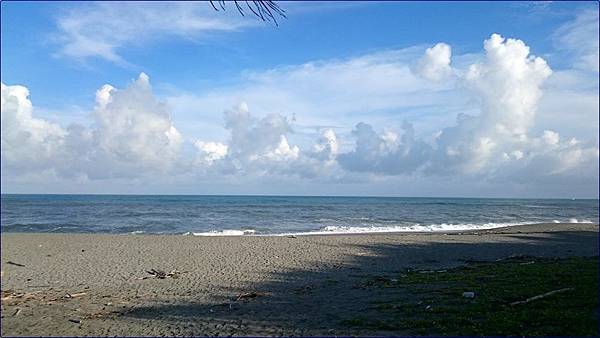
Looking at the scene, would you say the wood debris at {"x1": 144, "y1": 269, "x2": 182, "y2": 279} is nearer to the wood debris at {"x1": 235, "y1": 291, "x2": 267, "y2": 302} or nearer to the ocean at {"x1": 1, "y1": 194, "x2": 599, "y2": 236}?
the wood debris at {"x1": 235, "y1": 291, "x2": 267, "y2": 302}

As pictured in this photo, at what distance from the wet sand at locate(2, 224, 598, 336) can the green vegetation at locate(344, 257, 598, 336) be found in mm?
561

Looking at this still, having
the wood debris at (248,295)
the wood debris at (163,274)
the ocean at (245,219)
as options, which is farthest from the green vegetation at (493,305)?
the ocean at (245,219)

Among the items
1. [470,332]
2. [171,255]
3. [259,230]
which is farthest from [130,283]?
[259,230]

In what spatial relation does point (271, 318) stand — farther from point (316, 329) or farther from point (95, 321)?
point (95, 321)

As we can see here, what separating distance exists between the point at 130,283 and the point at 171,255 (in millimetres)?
5838

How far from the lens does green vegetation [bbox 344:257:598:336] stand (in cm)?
661

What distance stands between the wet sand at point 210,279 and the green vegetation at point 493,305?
561 mm

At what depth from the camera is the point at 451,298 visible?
28.9 feet

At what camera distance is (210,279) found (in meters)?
13.6

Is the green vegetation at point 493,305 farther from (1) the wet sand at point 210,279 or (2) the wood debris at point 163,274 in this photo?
(2) the wood debris at point 163,274

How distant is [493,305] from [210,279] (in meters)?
8.22

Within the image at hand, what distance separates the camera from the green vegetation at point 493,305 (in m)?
6.61

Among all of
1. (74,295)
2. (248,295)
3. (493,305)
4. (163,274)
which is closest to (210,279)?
(163,274)

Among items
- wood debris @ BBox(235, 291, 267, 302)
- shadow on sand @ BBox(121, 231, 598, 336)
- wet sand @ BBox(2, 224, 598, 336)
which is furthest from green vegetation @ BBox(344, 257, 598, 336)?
wood debris @ BBox(235, 291, 267, 302)
